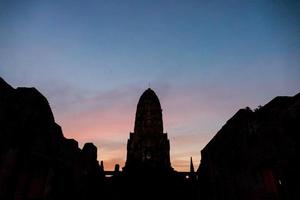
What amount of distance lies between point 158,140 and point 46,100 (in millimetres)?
31555

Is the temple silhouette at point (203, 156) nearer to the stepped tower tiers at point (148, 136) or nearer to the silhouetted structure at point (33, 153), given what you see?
the silhouetted structure at point (33, 153)

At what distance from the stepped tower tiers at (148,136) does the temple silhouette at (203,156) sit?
24956mm

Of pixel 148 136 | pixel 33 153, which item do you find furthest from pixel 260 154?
pixel 148 136

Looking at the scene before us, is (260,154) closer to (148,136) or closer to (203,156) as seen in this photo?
→ (203,156)

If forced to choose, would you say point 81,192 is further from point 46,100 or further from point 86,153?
point 46,100

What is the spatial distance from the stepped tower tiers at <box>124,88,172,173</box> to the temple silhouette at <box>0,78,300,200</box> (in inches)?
983

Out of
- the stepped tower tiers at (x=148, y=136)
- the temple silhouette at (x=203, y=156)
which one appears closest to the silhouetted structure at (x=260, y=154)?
the temple silhouette at (x=203, y=156)

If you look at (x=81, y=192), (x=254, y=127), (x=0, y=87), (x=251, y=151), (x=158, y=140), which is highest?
(x=158, y=140)

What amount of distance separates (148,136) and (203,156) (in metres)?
28.2

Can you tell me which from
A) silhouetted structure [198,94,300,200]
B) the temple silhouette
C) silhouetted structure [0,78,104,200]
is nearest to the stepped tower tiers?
the temple silhouette

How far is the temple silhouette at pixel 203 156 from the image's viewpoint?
16.4 ft

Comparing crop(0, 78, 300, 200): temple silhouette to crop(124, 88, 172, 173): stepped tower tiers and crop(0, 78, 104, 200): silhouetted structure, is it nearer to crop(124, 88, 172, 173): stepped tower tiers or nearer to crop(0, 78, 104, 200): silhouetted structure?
crop(0, 78, 104, 200): silhouetted structure

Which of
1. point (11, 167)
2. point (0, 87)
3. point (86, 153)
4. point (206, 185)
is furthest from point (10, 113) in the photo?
point (206, 185)

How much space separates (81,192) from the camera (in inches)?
407
